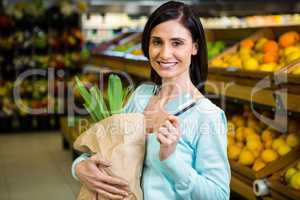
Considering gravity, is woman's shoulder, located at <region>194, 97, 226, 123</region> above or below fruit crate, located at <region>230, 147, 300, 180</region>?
above

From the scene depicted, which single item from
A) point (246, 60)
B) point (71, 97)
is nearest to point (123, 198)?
point (246, 60)

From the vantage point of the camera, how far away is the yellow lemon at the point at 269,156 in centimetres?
290

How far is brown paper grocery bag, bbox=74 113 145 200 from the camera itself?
134 centimetres

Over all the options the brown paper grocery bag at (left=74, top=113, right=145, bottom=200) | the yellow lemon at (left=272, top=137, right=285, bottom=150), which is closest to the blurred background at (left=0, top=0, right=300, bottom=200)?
the yellow lemon at (left=272, top=137, right=285, bottom=150)

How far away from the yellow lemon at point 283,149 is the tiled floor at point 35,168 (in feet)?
6.54

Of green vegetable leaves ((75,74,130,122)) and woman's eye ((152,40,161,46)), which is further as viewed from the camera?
green vegetable leaves ((75,74,130,122))

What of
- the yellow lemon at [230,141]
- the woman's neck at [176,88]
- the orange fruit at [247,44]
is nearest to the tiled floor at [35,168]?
the yellow lemon at [230,141]

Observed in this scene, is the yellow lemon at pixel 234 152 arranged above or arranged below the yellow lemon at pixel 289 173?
below

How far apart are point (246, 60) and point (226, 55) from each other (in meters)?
0.42

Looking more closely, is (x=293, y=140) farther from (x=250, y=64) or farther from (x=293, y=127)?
(x=250, y=64)

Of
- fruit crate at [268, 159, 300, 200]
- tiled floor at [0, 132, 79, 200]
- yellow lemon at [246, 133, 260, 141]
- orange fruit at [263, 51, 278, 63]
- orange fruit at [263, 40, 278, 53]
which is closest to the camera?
fruit crate at [268, 159, 300, 200]

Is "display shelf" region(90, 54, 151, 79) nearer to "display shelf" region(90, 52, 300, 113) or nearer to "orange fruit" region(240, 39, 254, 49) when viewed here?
"orange fruit" region(240, 39, 254, 49)

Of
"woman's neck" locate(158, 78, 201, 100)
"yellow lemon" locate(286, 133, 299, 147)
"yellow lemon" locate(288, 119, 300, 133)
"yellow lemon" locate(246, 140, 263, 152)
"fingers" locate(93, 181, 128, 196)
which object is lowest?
"yellow lemon" locate(246, 140, 263, 152)

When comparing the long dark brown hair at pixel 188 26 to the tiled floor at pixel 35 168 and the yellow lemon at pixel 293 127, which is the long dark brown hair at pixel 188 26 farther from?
the tiled floor at pixel 35 168
